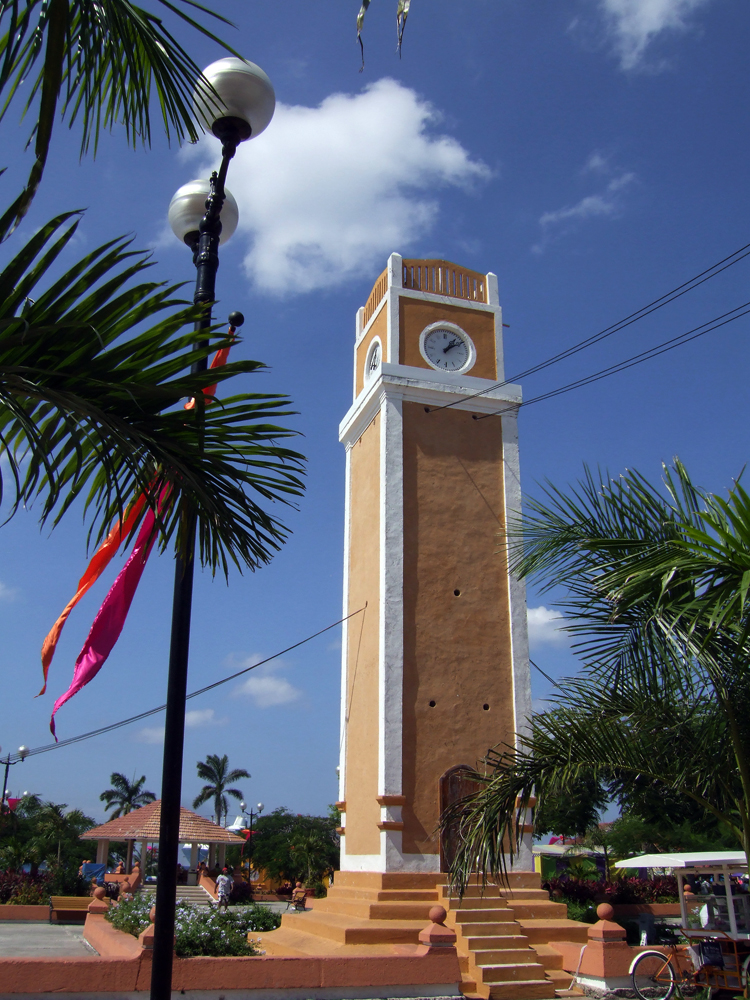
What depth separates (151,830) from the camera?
1086 inches

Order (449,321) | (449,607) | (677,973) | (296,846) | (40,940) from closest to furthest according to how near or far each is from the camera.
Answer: (677,973) < (449,607) < (40,940) < (449,321) < (296,846)

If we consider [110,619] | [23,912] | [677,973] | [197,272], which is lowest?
[23,912]

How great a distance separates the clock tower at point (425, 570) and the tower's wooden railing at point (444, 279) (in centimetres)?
3

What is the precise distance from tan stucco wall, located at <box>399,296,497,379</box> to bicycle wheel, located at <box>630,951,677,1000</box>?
10.7m

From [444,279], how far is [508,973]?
13.1m

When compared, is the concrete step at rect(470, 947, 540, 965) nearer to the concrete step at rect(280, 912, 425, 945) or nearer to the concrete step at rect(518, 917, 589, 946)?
the concrete step at rect(518, 917, 589, 946)

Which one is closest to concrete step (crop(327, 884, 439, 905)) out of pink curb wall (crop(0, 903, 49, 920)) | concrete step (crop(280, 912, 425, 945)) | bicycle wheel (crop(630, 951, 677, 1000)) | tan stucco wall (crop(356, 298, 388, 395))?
concrete step (crop(280, 912, 425, 945))

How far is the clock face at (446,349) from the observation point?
17.4 meters

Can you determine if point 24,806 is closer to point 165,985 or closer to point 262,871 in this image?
point 262,871

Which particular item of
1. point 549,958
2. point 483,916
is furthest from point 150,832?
point 549,958

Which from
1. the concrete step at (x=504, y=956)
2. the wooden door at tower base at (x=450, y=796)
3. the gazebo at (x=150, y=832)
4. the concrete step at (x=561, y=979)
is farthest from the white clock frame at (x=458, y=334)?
the gazebo at (x=150, y=832)

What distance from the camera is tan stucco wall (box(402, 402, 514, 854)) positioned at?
48.7 feet

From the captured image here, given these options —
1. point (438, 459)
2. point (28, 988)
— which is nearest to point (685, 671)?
point (28, 988)

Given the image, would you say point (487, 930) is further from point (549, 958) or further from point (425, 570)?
point (425, 570)
